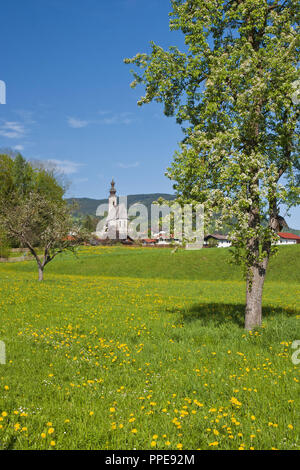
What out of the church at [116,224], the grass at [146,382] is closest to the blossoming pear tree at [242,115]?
the grass at [146,382]

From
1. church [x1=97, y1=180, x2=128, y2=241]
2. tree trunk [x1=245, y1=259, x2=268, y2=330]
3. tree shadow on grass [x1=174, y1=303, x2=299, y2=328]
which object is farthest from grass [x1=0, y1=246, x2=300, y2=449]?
A: church [x1=97, y1=180, x2=128, y2=241]

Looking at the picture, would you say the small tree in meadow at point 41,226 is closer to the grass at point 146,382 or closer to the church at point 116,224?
the grass at point 146,382

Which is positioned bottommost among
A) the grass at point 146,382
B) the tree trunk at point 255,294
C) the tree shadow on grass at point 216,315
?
the tree shadow on grass at point 216,315

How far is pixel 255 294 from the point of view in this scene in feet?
40.5

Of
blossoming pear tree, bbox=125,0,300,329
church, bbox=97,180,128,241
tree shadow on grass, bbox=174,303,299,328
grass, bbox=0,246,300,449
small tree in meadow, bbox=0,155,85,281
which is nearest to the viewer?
grass, bbox=0,246,300,449

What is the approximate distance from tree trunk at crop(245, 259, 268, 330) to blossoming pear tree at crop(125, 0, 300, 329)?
36 mm

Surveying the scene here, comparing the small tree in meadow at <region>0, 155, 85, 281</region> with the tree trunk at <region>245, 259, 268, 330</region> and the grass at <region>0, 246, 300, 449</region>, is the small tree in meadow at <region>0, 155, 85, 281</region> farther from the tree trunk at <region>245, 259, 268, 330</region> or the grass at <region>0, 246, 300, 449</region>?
the tree trunk at <region>245, 259, 268, 330</region>

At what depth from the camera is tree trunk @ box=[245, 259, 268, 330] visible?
12.3 m

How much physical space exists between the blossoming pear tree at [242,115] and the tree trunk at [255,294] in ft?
0.12

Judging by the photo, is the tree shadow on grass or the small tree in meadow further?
the small tree in meadow

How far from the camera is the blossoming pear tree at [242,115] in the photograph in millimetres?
10969

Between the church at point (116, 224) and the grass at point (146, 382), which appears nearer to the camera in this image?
the grass at point (146, 382)
